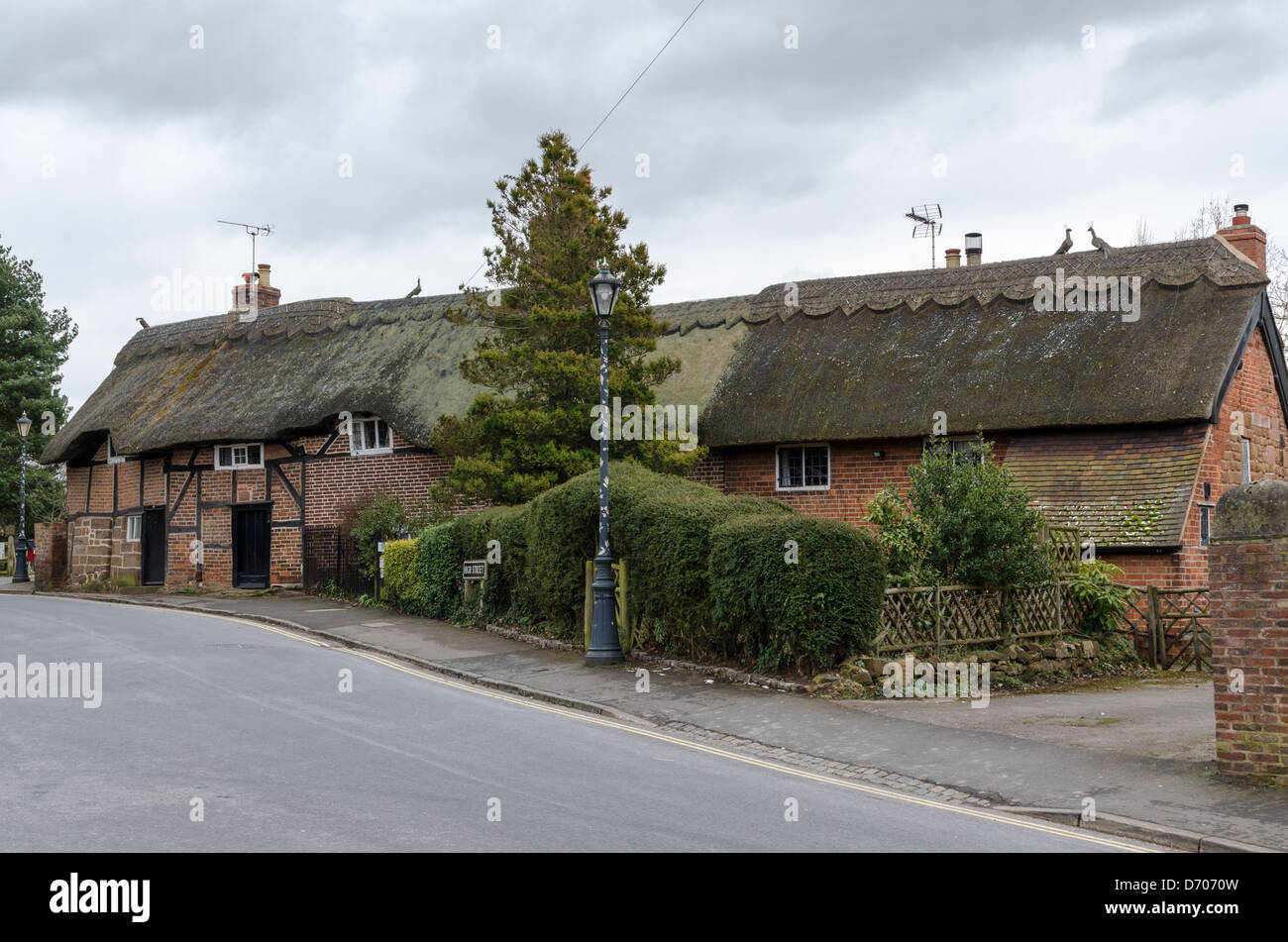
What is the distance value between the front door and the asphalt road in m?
16.1

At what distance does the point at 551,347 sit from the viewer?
71.1 ft

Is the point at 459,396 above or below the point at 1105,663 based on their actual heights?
above

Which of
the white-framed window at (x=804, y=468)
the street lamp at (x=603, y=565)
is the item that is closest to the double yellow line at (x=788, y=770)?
the street lamp at (x=603, y=565)

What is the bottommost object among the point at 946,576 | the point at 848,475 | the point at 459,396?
the point at 946,576

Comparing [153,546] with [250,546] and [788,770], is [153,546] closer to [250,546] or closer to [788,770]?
[250,546]

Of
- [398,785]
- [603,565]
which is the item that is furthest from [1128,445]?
[398,785]

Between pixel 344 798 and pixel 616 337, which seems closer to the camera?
pixel 344 798

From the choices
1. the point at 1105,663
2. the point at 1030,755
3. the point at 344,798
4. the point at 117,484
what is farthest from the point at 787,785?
the point at 117,484

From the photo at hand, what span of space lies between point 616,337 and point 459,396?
218 inches

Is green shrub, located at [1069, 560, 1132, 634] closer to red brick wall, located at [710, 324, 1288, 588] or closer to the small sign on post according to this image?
red brick wall, located at [710, 324, 1288, 588]
